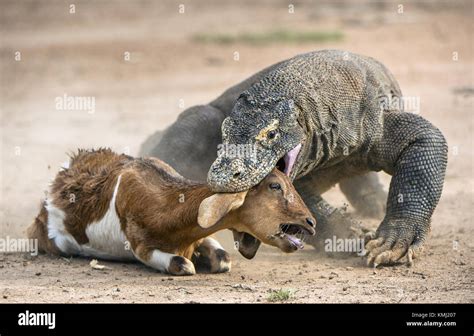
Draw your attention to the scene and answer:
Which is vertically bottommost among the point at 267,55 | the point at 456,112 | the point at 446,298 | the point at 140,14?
the point at 446,298

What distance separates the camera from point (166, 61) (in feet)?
76.9

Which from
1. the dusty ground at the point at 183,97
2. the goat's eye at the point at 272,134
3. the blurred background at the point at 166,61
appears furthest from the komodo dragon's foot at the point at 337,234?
the goat's eye at the point at 272,134

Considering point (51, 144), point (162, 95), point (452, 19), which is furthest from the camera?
point (452, 19)

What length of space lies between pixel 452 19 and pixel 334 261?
50.0ft

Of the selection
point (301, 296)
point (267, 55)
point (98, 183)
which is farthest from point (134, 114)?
point (301, 296)

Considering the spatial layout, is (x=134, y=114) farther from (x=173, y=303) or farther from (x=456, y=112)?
(x=173, y=303)

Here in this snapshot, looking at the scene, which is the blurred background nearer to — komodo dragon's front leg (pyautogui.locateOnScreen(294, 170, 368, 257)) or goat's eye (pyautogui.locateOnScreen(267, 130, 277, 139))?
komodo dragon's front leg (pyautogui.locateOnScreen(294, 170, 368, 257))

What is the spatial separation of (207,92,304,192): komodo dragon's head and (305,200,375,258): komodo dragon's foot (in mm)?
1208

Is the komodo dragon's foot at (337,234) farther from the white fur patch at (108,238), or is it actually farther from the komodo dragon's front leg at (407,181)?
the white fur patch at (108,238)

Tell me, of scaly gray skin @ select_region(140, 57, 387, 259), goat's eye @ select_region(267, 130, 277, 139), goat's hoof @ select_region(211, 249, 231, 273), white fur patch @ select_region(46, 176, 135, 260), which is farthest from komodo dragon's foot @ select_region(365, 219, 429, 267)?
white fur patch @ select_region(46, 176, 135, 260)

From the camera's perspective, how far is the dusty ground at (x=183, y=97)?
9.57m

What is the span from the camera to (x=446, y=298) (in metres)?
9.16

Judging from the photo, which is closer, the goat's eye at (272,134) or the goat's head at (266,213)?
the goat's head at (266,213)

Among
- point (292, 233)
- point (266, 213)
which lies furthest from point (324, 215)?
point (266, 213)
